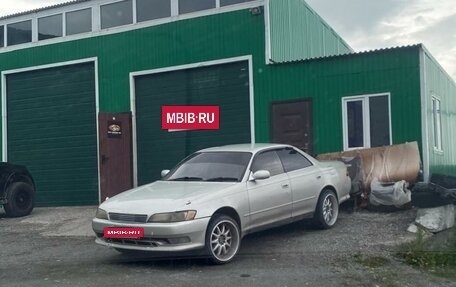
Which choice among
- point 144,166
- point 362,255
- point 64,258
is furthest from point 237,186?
point 144,166

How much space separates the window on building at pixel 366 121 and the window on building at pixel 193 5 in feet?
15.5

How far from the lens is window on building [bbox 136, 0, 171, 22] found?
54.6ft

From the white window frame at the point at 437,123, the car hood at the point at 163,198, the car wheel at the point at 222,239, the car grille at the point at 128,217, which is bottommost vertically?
the car wheel at the point at 222,239

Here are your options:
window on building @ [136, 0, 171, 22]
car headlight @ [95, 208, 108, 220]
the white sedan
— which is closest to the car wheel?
the white sedan


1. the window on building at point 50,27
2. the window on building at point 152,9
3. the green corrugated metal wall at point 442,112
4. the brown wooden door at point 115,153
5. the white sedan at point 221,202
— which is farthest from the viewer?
the window on building at point 50,27

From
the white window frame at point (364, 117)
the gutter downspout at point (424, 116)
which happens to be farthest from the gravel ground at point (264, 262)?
the white window frame at point (364, 117)

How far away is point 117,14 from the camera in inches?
687

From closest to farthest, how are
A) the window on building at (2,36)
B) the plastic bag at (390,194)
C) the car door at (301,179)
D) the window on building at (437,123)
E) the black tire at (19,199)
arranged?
the car door at (301,179) < the plastic bag at (390,194) < the window on building at (437,123) < the black tire at (19,199) < the window on building at (2,36)

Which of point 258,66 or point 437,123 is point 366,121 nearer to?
point 437,123

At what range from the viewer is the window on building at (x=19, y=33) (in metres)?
18.9

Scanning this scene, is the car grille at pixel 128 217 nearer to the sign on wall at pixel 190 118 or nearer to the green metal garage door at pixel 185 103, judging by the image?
the green metal garage door at pixel 185 103

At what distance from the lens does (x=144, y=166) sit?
16.9m

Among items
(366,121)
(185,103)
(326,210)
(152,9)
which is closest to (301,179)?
(326,210)

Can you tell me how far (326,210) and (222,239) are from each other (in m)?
2.76
